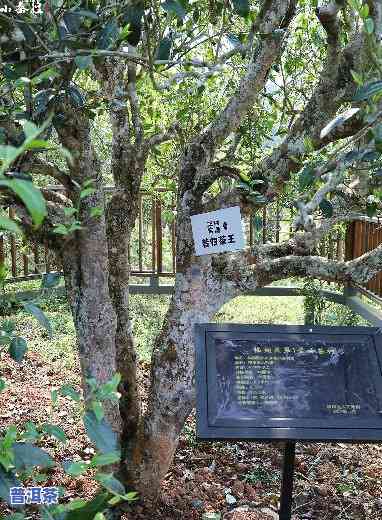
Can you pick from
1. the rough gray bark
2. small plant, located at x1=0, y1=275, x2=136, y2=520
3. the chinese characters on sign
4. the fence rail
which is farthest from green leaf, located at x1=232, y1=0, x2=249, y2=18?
the fence rail

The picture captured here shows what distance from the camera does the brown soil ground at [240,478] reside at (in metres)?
3.14

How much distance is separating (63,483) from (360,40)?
2.57 meters

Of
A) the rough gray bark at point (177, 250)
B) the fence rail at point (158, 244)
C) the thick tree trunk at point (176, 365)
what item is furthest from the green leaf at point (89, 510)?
the fence rail at point (158, 244)

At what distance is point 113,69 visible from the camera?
2.89 m

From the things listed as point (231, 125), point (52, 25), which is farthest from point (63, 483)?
point (52, 25)

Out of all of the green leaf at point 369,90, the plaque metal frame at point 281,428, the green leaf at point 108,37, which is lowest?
the plaque metal frame at point 281,428

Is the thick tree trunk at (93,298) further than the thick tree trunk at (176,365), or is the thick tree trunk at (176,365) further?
the thick tree trunk at (176,365)

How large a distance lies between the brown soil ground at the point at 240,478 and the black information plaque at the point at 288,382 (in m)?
0.91

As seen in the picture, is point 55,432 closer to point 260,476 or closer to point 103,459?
point 103,459

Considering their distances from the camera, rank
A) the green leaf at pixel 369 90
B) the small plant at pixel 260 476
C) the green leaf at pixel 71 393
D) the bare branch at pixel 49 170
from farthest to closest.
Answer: the small plant at pixel 260 476 → the bare branch at pixel 49 170 → the green leaf at pixel 369 90 → the green leaf at pixel 71 393

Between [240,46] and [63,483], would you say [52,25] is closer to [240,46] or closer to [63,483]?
[240,46]

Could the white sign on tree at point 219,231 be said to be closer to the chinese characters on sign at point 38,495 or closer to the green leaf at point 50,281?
the green leaf at point 50,281

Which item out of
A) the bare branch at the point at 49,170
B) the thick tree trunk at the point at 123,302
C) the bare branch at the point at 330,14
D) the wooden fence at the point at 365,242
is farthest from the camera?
the wooden fence at the point at 365,242

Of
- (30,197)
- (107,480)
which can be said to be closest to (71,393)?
(107,480)
